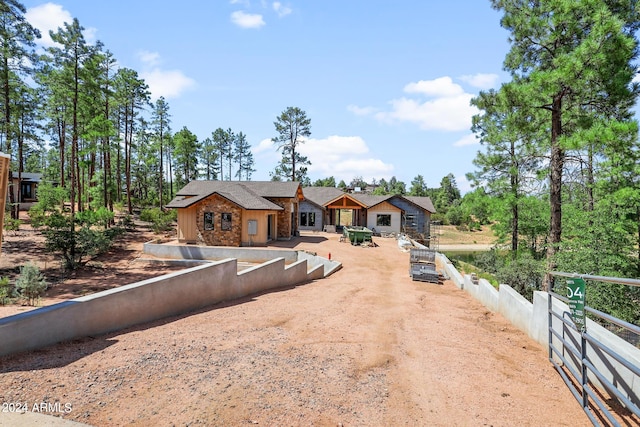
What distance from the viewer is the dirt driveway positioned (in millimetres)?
3645

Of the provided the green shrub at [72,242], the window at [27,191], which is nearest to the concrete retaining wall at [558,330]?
the green shrub at [72,242]

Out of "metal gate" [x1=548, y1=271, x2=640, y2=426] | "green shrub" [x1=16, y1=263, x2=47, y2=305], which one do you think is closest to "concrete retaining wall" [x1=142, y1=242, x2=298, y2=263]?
"green shrub" [x1=16, y1=263, x2=47, y2=305]

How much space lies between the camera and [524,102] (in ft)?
38.1

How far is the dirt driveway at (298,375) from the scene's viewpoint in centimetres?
364

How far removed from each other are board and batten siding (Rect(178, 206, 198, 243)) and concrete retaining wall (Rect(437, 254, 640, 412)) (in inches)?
718

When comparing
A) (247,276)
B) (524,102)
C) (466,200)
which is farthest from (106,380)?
(466,200)

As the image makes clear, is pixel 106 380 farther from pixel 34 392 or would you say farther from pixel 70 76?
pixel 70 76

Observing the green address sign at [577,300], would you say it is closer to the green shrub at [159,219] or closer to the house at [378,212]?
the green shrub at [159,219]

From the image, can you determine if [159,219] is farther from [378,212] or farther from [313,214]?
[378,212]

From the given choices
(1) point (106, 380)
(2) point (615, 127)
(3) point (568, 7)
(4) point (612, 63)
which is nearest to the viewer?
(1) point (106, 380)

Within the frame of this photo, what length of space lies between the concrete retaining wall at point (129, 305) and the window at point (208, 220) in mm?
12302

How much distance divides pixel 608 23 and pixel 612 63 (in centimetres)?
115

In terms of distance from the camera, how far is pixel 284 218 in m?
27.0

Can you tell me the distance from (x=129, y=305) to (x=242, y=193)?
17990mm
